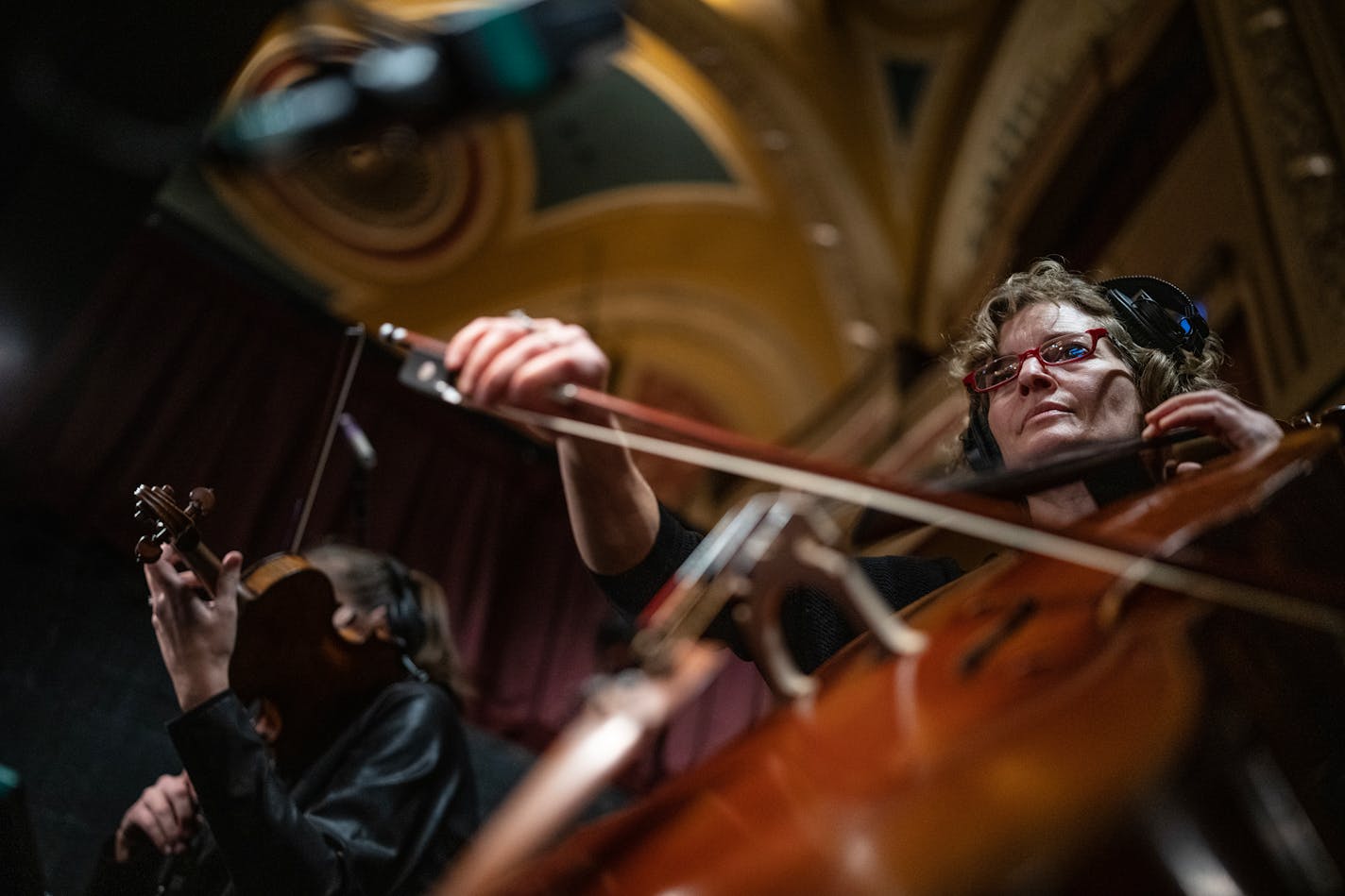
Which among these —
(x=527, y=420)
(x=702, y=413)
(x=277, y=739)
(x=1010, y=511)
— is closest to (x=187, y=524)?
(x=277, y=739)

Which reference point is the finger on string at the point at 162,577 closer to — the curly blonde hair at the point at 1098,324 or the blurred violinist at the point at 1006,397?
the blurred violinist at the point at 1006,397

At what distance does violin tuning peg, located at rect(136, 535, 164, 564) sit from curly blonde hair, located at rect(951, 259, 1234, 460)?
49.5 inches

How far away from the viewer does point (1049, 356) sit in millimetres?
1604

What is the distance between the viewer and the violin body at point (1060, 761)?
56cm

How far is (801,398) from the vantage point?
6.47m

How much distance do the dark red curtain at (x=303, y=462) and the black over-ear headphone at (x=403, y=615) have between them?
257 millimetres

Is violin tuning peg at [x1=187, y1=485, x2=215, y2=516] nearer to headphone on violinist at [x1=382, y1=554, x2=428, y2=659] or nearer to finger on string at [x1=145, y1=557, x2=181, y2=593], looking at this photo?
finger on string at [x1=145, y1=557, x2=181, y2=593]

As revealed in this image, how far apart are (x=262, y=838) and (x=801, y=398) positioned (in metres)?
5.30

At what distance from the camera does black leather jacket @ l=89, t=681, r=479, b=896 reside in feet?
4.65

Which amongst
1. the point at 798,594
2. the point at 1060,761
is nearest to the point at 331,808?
the point at 798,594

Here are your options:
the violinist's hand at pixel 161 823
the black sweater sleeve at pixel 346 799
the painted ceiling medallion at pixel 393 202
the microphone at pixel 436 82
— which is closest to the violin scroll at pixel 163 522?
the black sweater sleeve at pixel 346 799

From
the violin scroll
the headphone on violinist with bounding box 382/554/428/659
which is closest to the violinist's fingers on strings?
the violin scroll

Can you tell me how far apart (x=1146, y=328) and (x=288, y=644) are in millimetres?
1502

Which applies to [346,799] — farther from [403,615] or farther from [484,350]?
[484,350]
